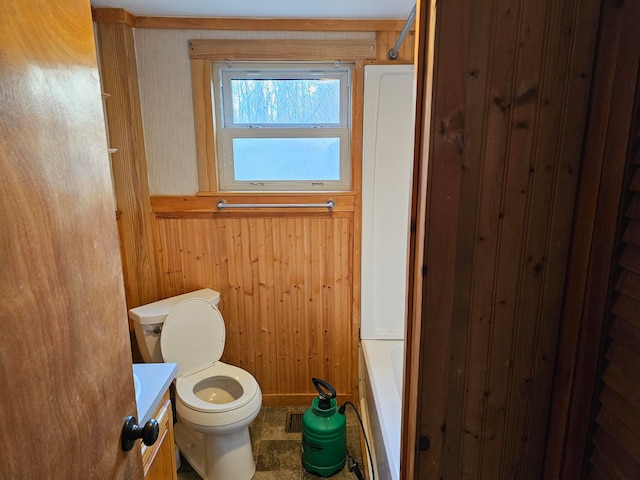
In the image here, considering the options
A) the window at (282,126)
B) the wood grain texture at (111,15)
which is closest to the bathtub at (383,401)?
the window at (282,126)

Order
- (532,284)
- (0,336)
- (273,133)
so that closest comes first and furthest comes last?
(0,336) → (532,284) → (273,133)

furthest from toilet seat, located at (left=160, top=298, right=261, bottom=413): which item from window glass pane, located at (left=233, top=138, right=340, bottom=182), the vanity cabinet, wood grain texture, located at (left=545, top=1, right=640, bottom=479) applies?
wood grain texture, located at (left=545, top=1, right=640, bottom=479)

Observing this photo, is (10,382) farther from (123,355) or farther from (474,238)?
(474,238)

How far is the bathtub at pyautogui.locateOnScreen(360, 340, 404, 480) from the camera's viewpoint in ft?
5.41

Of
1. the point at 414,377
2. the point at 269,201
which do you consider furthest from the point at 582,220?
the point at 269,201

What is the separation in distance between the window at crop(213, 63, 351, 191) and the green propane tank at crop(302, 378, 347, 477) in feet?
3.85

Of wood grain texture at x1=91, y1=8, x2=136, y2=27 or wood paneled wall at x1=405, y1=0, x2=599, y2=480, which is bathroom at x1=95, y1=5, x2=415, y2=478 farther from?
wood paneled wall at x1=405, y1=0, x2=599, y2=480

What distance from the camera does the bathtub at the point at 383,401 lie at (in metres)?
1.65

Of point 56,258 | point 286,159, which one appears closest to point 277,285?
point 286,159

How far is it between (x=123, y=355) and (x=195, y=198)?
4.94 ft

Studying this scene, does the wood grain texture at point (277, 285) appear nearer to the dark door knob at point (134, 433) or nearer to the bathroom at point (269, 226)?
the bathroom at point (269, 226)

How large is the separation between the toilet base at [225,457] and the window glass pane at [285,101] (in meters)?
1.66

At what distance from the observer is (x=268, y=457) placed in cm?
224

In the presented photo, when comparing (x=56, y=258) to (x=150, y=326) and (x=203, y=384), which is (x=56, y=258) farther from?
(x=203, y=384)
